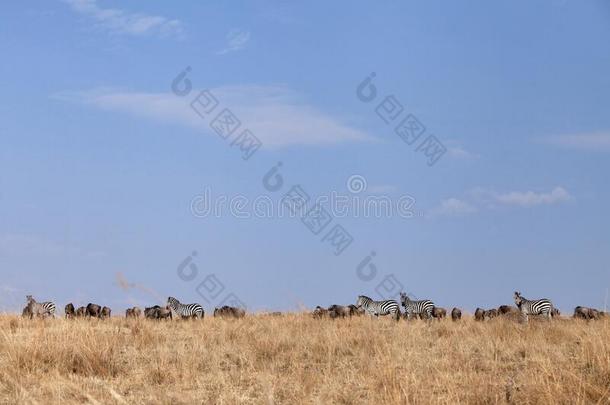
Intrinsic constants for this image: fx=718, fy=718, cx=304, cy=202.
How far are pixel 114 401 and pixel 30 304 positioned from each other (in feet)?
52.5

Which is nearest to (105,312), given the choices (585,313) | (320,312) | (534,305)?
(320,312)

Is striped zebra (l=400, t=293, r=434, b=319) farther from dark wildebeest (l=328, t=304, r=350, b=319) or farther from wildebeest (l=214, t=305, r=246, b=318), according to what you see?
wildebeest (l=214, t=305, r=246, b=318)

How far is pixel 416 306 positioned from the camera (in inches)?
990

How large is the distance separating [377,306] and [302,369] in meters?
16.8

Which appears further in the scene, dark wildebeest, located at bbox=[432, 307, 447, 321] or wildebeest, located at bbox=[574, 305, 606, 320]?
dark wildebeest, located at bbox=[432, 307, 447, 321]

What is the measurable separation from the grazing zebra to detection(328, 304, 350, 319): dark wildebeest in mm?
5349

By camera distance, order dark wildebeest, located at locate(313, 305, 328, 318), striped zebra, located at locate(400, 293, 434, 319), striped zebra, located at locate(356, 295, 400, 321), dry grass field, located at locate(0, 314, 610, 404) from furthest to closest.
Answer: striped zebra, located at locate(356, 295, 400, 321)
striped zebra, located at locate(400, 293, 434, 319)
dark wildebeest, located at locate(313, 305, 328, 318)
dry grass field, located at locate(0, 314, 610, 404)

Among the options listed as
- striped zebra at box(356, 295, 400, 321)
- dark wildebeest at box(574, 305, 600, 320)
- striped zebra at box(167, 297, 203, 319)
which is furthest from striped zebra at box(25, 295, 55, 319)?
dark wildebeest at box(574, 305, 600, 320)

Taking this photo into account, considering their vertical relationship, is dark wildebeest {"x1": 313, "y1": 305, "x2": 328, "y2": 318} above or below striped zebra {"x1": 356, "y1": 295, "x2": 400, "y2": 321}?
below

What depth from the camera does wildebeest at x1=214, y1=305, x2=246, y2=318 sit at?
23014 millimetres

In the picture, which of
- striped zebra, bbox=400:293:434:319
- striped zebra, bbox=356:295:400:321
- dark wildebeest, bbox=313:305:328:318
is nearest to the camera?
dark wildebeest, bbox=313:305:328:318

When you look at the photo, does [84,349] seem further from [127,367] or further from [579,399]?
[579,399]

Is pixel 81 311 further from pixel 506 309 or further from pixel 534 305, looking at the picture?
pixel 534 305

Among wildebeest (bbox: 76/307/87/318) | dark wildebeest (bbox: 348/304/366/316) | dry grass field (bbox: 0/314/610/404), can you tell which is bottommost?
dry grass field (bbox: 0/314/610/404)
